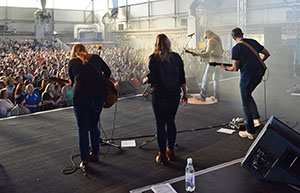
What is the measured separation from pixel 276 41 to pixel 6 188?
14.2 m

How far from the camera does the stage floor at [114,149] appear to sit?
339 cm

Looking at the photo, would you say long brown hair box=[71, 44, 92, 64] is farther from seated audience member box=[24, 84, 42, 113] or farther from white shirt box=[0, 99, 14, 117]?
seated audience member box=[24, 84, 42, 113]

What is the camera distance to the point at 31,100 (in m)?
6.85

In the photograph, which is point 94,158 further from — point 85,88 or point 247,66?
point 247,66

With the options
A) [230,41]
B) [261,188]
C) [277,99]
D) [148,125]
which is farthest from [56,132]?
[230,41]

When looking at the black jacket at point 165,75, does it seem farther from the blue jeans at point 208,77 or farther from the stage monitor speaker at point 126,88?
the stage monitor speaker at point 126,88

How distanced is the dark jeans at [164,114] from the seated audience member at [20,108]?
388 centimetres

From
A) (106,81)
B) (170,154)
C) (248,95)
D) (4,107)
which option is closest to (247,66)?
(248,95)

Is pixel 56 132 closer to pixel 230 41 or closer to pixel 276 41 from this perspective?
pixel 276 41

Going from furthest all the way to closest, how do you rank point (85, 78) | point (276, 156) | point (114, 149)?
point (114, 149) → point (85, 78) → point (276, 156)

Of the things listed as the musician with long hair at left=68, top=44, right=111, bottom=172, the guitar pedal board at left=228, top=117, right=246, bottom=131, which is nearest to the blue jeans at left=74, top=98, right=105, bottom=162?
the musician with long hair at left=68, top=44, right=111, bottom=172

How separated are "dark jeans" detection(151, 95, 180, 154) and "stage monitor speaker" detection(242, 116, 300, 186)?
0.97m

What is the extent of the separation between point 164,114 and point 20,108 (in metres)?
4.03

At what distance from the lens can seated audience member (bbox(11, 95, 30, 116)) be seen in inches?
256
